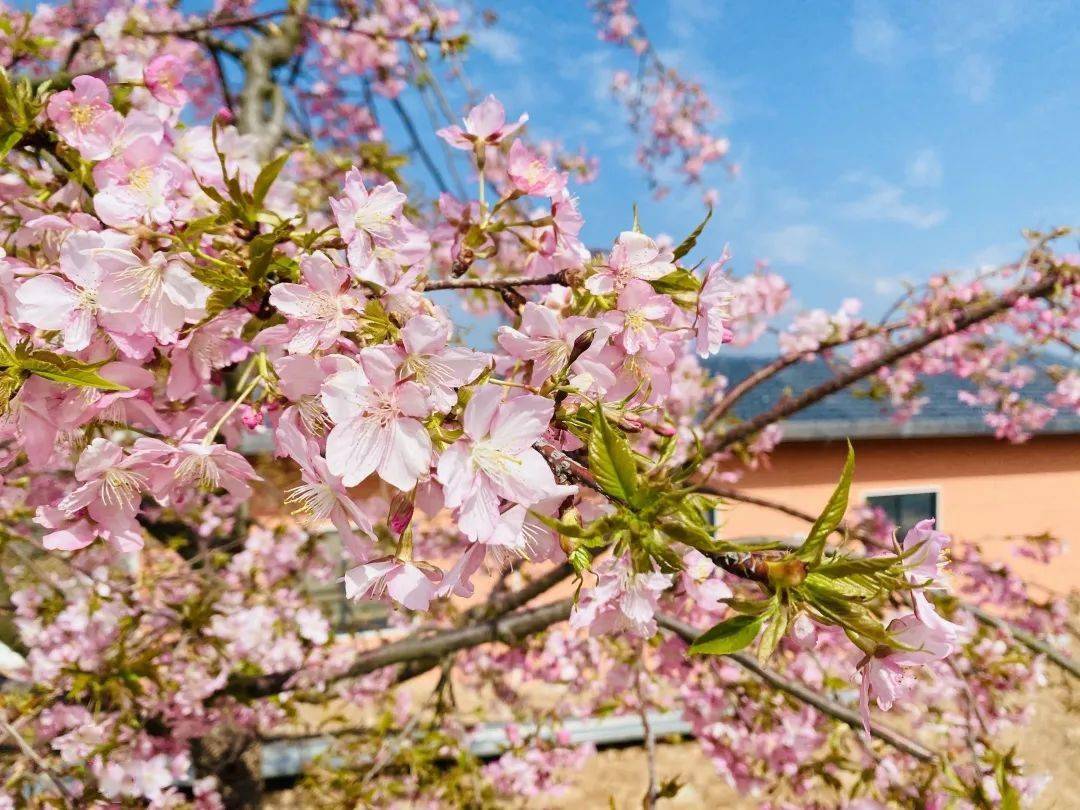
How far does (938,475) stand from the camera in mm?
8836

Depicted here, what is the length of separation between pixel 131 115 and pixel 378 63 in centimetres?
478

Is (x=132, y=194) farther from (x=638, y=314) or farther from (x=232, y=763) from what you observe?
(x=232, y=763)

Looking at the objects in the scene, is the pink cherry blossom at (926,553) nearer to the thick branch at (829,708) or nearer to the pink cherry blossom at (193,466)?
the pink cherry blossom at (193,466)

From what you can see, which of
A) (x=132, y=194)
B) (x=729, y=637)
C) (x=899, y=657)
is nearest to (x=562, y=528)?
(x=729, y=637)

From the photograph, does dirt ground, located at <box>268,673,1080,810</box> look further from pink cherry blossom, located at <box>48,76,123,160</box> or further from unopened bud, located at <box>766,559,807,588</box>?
pink cherry blossom, located at <box>48,76,123,160</box>

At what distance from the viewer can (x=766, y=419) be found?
305cm

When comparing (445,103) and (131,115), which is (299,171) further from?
(131,115)

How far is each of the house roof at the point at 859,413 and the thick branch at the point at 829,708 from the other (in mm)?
1706

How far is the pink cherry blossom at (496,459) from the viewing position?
2.27 ft

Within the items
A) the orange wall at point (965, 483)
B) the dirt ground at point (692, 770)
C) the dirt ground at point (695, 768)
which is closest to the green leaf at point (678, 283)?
the dirt ground at point (695, 768)

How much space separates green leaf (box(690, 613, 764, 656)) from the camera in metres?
0.63

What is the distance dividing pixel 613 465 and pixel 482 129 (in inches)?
28.8

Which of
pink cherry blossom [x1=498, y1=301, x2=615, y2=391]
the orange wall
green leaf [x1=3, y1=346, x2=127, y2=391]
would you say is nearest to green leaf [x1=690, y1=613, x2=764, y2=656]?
pink cherry blossom [x1=498, y1=301, x2=615, y2=391]

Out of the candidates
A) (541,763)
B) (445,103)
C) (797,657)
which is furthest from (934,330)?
(541,763)
